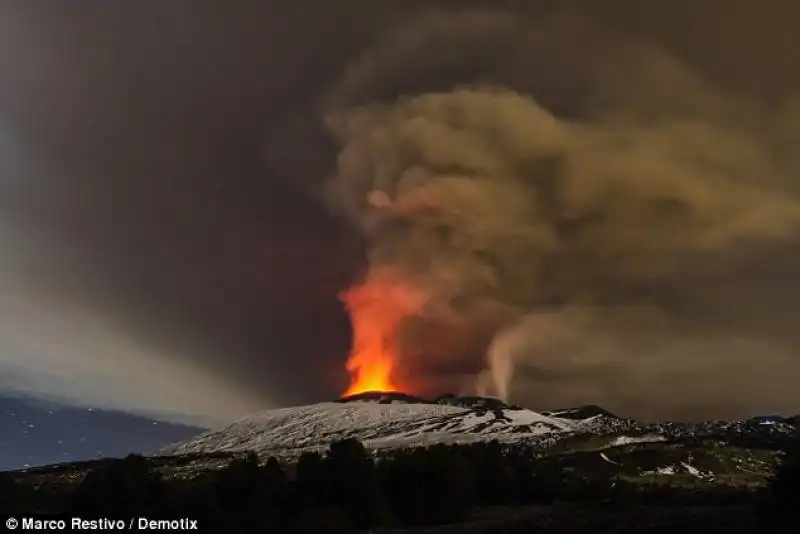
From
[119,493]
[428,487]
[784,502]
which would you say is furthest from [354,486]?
[784,502]

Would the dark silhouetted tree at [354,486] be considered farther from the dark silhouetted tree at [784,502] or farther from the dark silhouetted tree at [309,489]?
the dark silhouetted tree at [784,502]

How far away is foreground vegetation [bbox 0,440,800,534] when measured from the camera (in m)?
88.8

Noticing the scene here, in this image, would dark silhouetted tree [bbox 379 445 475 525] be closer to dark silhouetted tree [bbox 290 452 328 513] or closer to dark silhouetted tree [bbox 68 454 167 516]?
dark silhouetted tree [bbox 290 452 328 513]

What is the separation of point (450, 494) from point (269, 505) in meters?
26.6

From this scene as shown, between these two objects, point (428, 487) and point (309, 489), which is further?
point (428, 487)

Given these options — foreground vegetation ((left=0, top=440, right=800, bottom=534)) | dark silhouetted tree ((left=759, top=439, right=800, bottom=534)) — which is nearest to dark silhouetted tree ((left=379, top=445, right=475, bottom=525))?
foreground vegetation ((left=0, top=440, right=800, bottom=534))

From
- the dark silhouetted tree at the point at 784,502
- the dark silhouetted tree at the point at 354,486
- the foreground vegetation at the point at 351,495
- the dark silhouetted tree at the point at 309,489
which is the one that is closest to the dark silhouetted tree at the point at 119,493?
the foreground vegetation at the point at 351,495

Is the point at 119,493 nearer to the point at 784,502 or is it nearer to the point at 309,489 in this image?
the point at 309,489

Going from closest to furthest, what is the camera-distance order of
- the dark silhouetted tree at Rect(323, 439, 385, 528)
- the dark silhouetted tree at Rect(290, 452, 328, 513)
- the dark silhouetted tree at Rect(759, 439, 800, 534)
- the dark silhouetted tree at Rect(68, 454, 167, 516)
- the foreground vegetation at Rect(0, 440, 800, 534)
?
the dark silhouetted tree at Rect(759, 439, 800, 534), the foreground vegetation at Rect(0, 440, 800, 534), the dark silhouetted tree at Rect(68, 454, 167, 516), the dark silhouetted tree at Rect(323, 439, 385, 528), the dark silhouetted tree at Rect(290, 452, 328, 513)

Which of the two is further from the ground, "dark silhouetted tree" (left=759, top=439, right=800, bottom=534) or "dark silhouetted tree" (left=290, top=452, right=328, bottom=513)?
"dark silhouetted tree" (left=290, top=452, right=328, bottom=513)

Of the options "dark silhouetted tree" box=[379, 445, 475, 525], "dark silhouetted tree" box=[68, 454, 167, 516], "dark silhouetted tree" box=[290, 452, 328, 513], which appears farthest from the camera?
"dark silhouetted tree" box=[379, 445, 475, 525]

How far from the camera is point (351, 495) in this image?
342ft

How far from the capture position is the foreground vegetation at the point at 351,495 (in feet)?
291

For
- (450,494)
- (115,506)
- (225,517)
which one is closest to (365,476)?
(450,494)
